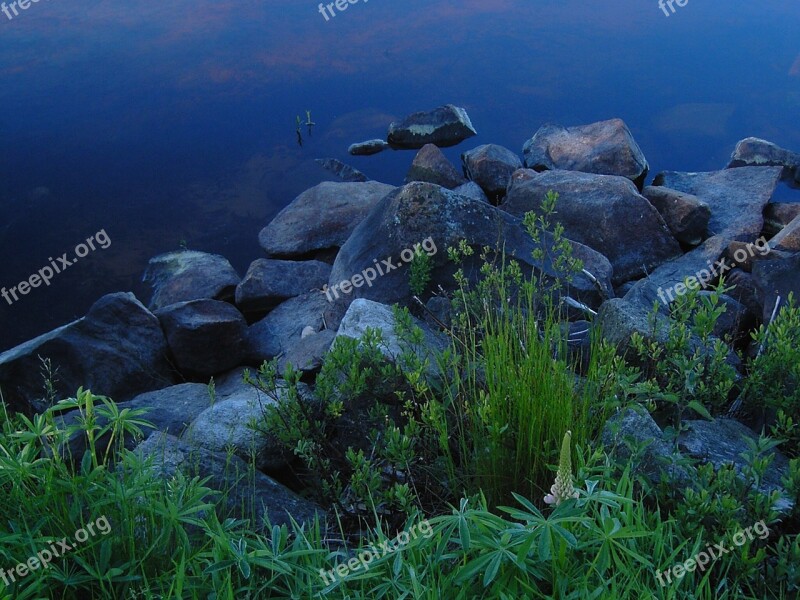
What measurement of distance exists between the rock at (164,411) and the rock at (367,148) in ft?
18.8

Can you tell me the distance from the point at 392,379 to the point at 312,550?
1242 millimetres

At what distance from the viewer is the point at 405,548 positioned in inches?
95.4

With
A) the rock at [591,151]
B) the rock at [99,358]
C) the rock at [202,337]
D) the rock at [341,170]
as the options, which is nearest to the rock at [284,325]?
the rock at [202,337]

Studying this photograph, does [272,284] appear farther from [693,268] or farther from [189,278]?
[693,268]

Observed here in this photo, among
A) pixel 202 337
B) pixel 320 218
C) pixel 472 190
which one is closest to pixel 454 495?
pixel 202 337

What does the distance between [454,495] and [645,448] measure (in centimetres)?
81

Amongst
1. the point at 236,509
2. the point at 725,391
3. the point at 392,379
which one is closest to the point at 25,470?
the point at 236,509

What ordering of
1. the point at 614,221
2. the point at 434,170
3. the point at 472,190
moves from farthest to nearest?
1. the point at 434,170
2. the point at 472,190
3. the point at 614,221

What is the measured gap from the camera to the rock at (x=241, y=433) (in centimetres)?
370

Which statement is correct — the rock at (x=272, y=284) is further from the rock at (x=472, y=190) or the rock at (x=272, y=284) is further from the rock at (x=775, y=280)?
the rock at (x=775, y=280)

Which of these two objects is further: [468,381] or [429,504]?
[468,381]

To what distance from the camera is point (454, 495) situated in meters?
3.26

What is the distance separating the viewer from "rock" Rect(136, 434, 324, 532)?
324cm

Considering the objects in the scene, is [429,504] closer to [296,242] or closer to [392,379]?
[392,379]
